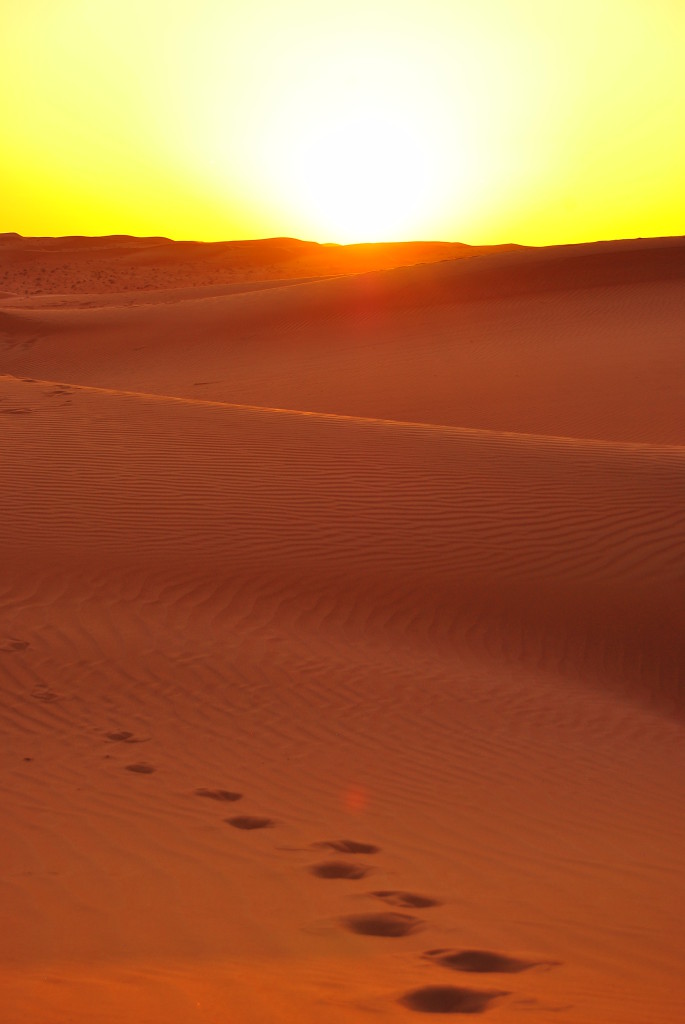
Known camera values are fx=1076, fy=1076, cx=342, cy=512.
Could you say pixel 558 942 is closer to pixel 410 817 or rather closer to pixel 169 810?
pixel 410 817

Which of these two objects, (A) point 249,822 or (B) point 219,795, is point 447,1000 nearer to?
(A) point 249,822

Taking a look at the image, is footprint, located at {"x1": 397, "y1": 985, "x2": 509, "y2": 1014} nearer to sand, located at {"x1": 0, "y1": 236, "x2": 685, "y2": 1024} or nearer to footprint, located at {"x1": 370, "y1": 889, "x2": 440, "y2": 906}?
sand, located at {"x1": 0, "y1": 236, "x2": 685, "y2": 1024}

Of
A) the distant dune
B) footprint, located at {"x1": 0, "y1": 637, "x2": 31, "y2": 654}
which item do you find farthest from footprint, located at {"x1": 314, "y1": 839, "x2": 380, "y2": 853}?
the distant dune

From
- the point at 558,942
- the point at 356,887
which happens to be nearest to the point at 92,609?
the point at 356,887

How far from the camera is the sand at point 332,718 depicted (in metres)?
3.38

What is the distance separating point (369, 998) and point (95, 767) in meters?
2.46

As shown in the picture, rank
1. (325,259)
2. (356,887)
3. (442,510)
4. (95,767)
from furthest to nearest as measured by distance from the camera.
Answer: (325,259)
(442,510)
(95,767)
(356,887)

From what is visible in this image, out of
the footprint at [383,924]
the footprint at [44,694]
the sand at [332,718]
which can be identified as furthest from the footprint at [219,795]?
the footprint at [44,694]

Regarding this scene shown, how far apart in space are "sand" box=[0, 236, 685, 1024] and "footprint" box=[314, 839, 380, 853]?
0.07 feet

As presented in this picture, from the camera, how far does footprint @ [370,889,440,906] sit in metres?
3.91

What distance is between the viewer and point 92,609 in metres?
7.54

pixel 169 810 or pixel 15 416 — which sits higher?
pixel 15 416

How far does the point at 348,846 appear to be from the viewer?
4.46 m

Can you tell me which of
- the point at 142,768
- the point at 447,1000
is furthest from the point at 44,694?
the point at 447,1000
